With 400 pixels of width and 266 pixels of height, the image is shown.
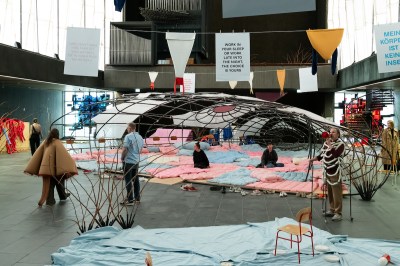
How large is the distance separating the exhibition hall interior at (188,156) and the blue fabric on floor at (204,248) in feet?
0.08

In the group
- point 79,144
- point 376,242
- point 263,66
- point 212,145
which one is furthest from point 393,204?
point 79,144

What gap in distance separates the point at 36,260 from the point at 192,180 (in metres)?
5.73

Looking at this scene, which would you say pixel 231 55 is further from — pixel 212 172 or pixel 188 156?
pixel 188 156

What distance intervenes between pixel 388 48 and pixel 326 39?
1166 mm

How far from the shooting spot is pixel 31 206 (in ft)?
24.4

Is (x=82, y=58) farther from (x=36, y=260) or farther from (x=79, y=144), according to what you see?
(x=79, y=144)

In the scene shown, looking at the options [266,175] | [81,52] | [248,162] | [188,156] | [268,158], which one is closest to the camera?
[81,52]

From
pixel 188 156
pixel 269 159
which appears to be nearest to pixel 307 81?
pixel 269 159

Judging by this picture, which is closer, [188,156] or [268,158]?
[268,158]

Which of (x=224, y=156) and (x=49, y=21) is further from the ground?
(x=49, y=21)

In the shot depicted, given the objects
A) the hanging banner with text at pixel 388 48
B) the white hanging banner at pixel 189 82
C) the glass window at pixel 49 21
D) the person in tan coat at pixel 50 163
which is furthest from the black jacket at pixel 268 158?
the glass window at pixel 49 21

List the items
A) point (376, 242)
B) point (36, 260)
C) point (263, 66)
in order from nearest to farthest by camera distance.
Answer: point (36, 260) < point (376, 242) < point (263, 66)

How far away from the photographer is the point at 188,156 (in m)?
14.9

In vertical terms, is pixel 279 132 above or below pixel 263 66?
below
